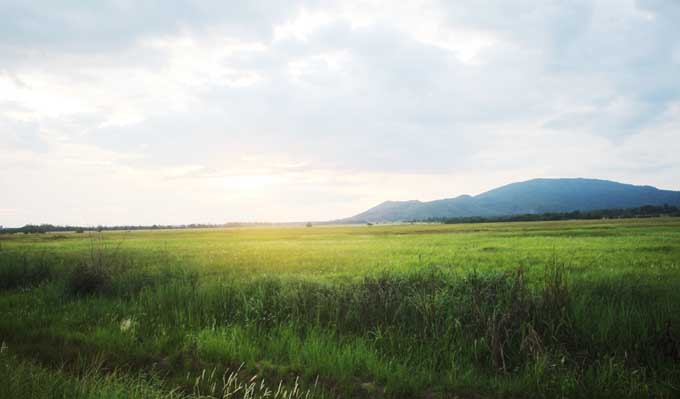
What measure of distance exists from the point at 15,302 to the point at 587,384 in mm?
15856

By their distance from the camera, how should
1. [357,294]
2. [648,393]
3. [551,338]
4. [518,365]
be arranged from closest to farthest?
1. [648,393]
2. [518,365]
3. [551,338]
4. [357,294]

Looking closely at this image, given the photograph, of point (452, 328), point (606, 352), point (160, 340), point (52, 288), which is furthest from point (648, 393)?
point (52, 288)

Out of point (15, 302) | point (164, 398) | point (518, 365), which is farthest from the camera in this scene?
point (15, 302)

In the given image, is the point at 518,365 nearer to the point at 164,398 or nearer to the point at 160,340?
the point at 164,398

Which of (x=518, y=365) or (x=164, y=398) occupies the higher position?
(x=164, y=398)

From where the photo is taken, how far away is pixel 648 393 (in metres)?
5.84

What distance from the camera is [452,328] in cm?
863

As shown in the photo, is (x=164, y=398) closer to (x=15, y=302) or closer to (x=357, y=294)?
(x=357, y=294)

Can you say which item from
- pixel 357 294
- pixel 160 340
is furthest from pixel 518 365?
pixel 160 340

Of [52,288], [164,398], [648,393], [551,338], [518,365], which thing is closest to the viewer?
[164,398]

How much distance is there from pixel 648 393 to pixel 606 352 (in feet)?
5.68

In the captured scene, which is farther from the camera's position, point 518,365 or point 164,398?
point 518,365

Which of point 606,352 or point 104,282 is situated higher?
point 104,282

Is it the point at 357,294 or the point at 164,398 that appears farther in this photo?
the point at 357,294
